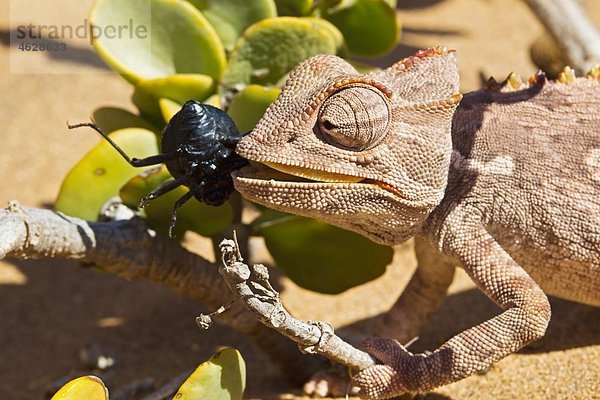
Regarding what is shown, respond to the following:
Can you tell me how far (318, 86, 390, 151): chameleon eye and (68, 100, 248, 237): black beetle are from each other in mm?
268

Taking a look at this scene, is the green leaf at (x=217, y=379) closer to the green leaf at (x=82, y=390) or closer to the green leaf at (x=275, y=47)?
the green leaf at (x=82, y=390)

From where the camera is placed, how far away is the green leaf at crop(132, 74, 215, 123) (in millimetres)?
2658

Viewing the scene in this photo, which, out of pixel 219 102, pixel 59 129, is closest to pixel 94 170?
pixel 219 102

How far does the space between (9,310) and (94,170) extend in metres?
1.23

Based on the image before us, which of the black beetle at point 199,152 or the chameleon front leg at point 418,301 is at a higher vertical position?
the black beetle at point 199,152

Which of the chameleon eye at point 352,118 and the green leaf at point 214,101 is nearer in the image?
the chameleon eye at point 352,118

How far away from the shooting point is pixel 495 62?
215 inches

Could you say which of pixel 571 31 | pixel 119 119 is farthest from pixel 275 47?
pixel 571 31

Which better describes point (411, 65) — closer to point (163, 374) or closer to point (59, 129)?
point (163, 374)

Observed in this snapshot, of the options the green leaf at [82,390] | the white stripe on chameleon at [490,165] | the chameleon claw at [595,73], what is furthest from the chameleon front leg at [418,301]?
the green leaf at [82,390]

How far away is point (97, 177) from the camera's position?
2621 millimetres

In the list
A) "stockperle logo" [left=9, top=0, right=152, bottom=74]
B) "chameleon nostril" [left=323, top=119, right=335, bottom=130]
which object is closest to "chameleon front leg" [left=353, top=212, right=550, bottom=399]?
"chameleon nostril" [left=323, top=119, right=335, bottom=130]

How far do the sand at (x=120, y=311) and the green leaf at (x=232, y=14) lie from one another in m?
1.13

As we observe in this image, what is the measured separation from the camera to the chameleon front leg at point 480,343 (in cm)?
211
